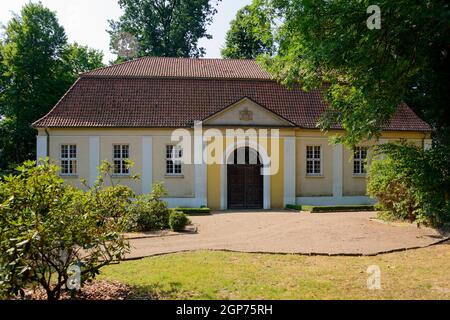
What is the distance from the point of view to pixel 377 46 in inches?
363

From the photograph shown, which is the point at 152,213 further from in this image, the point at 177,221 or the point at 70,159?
the point at 70,159

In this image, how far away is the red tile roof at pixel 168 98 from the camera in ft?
75.6

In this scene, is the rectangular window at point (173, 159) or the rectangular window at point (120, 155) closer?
the rectangular window at point (120, 155)

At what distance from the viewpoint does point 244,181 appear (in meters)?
23.7

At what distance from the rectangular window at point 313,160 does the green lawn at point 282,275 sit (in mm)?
14215

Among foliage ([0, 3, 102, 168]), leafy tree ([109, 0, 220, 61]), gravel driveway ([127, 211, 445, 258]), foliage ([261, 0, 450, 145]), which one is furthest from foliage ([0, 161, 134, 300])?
leafy tree ([109, 0, 220, 61])

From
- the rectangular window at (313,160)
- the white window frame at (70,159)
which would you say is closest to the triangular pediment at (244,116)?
the rectangular window at (313,160)

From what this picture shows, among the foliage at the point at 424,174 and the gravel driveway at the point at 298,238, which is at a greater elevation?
the foliage at the point at 424,174

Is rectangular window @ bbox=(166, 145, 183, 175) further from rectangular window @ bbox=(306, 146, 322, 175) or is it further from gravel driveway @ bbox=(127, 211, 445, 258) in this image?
gravel driveway @ bbox=(127, 211, 445, 258)

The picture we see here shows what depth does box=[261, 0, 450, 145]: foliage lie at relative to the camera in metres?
8.57

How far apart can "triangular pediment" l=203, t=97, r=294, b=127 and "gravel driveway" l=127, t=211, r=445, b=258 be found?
25.0ft

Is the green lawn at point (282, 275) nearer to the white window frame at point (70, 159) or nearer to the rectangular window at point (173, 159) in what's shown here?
the rectangular window at point (173, 159)
